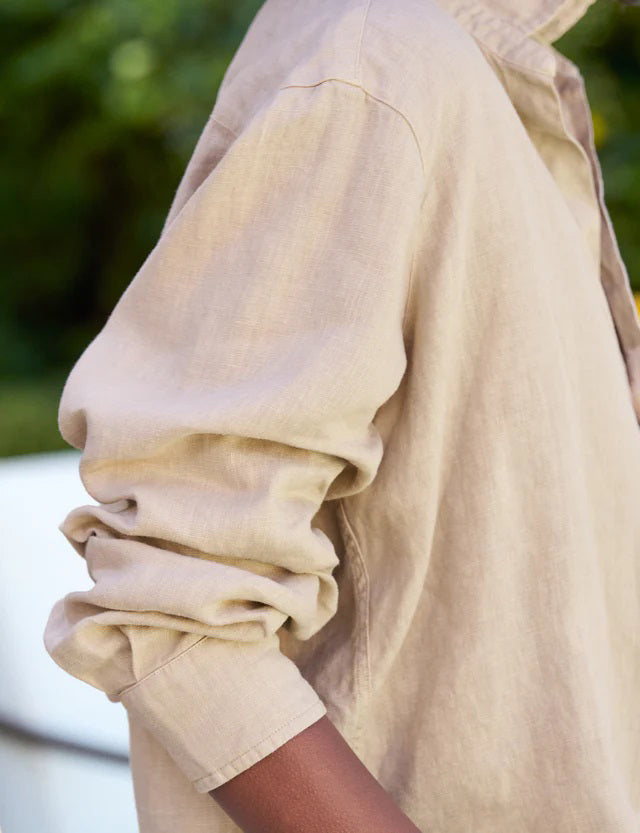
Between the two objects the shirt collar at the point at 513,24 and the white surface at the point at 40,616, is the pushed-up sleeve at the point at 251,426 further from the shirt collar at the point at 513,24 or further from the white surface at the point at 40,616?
the white surface at the point at 40,616

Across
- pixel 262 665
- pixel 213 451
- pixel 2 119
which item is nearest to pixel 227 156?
pixel 213 451

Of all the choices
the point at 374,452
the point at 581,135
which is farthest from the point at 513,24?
the point at 374,452

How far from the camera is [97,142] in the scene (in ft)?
14.6

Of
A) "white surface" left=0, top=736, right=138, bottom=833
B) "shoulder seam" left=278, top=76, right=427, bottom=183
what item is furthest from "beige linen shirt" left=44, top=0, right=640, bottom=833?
"white surface" left=0, top=736, right=138, bottom=833

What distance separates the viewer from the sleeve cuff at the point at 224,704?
0.64 metres

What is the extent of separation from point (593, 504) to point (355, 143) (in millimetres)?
312


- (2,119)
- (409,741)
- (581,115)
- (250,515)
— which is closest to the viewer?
(250,515)

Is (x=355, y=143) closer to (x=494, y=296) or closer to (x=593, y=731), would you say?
(x=494, y=296)

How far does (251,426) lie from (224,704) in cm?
17

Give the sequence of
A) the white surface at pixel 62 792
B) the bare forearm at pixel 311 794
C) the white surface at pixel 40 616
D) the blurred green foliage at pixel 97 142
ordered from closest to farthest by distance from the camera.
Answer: the bare forearm at pixel 311 794, the white surface at pixel 62 792, the white surface at pixel 40 616, the blurred green foliage at pixel 97 142

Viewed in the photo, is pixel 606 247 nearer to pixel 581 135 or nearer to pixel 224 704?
pixel 581 135

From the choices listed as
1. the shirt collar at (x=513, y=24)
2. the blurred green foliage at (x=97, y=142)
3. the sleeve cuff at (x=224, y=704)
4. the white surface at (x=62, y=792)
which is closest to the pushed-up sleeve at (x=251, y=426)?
the sleeve cuff at (x=224, y=704)

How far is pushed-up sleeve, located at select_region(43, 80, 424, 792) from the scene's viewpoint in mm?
627

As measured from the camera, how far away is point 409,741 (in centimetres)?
75
